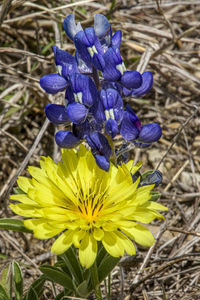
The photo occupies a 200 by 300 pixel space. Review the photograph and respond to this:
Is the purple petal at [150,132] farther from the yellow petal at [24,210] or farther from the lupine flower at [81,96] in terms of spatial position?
the yellow petal at [24,210]

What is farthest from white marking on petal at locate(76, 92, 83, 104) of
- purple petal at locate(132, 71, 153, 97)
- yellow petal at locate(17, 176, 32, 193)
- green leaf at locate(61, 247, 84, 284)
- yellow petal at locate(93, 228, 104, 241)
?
green leaf at locate(61, 247, 84, 284)

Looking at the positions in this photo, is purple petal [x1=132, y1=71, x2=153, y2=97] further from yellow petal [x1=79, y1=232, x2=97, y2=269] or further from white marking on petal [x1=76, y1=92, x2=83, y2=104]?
yellow petal [x1=79, y1=232, x2=97, y2=269]

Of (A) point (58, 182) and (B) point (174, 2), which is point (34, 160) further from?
(B) point (174, 2)

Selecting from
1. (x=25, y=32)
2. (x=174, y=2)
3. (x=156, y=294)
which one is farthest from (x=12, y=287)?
(x=174, y=2)

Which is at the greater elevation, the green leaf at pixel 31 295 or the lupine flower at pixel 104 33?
the lupine flower at pixel 104 33

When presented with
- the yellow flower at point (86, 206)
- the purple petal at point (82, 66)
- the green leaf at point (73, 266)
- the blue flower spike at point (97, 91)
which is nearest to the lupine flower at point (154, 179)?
the yellow flower at point (86, 206)

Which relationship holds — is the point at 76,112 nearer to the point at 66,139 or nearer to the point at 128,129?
the point at 66,139
